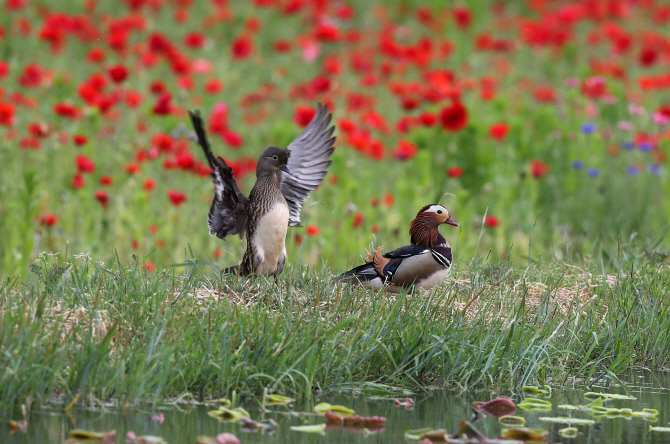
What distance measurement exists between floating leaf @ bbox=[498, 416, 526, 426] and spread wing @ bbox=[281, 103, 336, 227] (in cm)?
173

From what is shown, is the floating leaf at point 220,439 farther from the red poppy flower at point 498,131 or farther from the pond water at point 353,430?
the red poppy flower at point 498,131

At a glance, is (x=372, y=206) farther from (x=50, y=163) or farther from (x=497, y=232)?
(x=50, y=163)

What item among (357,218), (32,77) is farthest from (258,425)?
(32,77)

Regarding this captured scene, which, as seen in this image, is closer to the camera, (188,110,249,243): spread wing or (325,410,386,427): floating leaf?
(325,410,386,427): floating leaf

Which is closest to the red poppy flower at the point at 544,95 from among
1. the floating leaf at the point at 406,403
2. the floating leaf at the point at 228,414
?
the floating leaf at the point at 406,403

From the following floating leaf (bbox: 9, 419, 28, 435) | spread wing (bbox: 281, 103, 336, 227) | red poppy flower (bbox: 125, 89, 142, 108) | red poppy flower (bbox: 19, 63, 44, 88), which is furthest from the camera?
red poppy flower (bbox: 125, 89, 142, 108)

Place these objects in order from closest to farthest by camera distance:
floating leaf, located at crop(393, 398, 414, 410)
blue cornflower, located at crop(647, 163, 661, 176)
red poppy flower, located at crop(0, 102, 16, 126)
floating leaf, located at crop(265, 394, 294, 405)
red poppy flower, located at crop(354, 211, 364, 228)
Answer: floating leaf, located at crop(265, 394, 294, 405) → floating leaf, located at crop(393, 398, 414, 410) → red poppy flower, located at crop(354, 211, 364, 228) → red poppy flower, located at crop(0, 102, 16, 126) → blue cornflower, located at crop(647, 163, 661, 176)

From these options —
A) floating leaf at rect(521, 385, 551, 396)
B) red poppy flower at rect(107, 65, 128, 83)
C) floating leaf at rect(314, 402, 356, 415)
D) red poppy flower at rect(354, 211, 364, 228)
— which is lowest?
floating leaf at rect(314, 402, 356, 415)

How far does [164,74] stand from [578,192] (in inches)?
221

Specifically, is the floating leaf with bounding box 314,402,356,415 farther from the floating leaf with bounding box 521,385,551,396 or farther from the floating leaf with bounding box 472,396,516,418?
the floating leaf with bounding box 521,385,551,396

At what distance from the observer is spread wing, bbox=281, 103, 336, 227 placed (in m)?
4.80

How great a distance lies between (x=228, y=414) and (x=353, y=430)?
1.50ft

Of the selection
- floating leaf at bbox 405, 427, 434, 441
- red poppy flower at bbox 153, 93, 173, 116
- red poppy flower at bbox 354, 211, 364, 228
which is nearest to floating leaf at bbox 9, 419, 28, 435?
floating leaf at bbox 405, 427, 434, 441

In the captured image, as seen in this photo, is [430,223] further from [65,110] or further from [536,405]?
[65,110]
